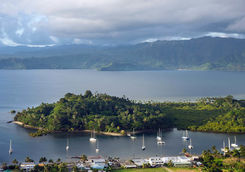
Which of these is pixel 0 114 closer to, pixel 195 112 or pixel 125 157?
pixel 125 157

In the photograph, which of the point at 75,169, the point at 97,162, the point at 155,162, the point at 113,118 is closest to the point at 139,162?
the point at 155,162

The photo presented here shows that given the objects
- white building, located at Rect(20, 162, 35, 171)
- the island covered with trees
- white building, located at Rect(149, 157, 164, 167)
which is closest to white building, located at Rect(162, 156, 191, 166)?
white building, located at Rect(149, 157, 164, 167)

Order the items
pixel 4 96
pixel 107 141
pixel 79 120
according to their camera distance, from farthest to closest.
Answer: pixel 4 96 → pixel 79 120 → pixel 107 141

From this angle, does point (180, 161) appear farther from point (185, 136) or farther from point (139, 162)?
point (185, 136)

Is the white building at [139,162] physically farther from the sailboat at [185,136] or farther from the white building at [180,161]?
the sailboat at [185,136]

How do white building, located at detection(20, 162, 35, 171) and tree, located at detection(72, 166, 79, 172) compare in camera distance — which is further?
white building, located at detection(20, 162, 35, 171)

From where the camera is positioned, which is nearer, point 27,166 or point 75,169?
point 75,169

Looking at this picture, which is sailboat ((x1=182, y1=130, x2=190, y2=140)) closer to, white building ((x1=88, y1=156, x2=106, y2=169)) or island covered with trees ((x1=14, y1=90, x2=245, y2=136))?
island covered with trees ((x1=14, y1=90, x2=245, y2=136))

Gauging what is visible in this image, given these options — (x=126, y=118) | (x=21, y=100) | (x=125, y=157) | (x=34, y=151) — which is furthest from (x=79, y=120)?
(x=21, y=100)
